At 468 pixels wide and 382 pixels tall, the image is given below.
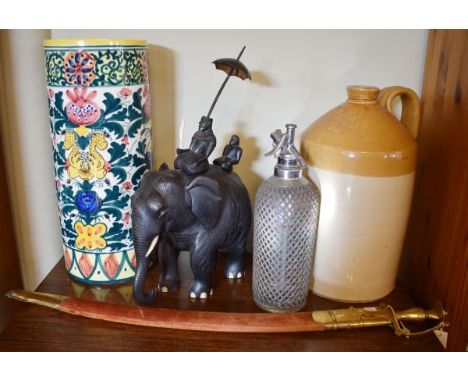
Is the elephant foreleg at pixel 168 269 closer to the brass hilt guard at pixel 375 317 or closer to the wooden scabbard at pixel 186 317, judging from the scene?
the wooden scabbard at pixel 186 317

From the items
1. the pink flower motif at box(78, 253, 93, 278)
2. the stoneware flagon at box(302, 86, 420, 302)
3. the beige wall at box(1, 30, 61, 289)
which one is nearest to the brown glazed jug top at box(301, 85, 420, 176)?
the stoneware flagon at box(302, 86, 420, 302)

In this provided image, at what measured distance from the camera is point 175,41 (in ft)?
2.58

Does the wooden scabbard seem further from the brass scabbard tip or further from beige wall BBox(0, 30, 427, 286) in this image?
beige wall BBox(0, 30, 427, 286)

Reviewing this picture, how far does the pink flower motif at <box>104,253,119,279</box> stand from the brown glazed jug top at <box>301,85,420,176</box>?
0.36m

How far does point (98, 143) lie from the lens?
0.66 metres

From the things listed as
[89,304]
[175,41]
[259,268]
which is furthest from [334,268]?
[175,41]

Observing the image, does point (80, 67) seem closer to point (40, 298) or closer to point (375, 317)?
point (40, 298)

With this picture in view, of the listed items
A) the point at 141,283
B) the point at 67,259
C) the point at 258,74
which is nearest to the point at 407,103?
the point at 258,74

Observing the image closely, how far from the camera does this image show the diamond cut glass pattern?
0.63 m

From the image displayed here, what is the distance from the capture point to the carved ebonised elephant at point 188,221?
615mm

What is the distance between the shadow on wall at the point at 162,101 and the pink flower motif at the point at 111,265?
21 cm

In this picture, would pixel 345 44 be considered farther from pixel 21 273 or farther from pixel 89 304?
pixel 21 273

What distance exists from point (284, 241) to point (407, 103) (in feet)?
0.96

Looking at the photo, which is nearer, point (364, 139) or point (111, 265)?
point (364, 139)
